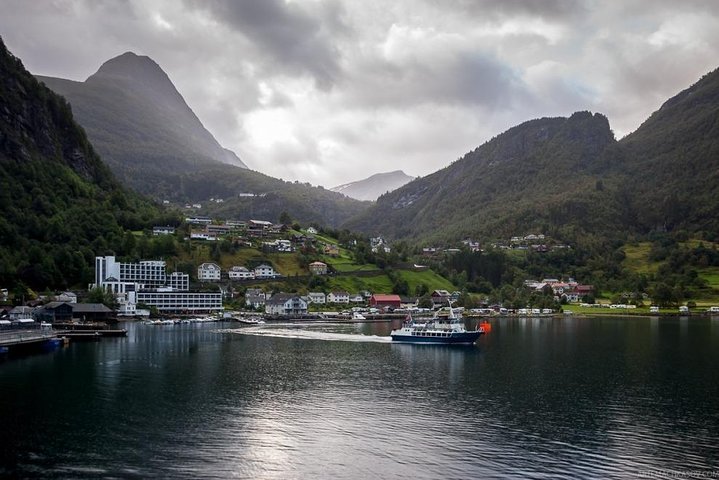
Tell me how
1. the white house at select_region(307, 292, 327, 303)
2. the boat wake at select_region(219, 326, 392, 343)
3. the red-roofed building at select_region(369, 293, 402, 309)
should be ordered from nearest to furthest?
the boat wake at select_region(219, 326, 392, 343) < the white house at select_region(307, 292, 327, 303) < the red-roofed building at select_region(369, 293, 402, 309)

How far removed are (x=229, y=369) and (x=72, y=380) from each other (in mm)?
13630

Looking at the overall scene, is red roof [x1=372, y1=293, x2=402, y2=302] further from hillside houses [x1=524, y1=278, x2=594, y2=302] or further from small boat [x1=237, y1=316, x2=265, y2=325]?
hillside houses [x1=524, y1=278, x2=594, y2=302]

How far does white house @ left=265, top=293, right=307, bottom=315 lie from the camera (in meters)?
142

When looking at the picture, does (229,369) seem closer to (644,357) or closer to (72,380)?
(72,380)

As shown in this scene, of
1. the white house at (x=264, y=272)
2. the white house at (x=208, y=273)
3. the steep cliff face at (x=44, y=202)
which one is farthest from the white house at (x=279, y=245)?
the steep cliff face at (x=44, y=202)

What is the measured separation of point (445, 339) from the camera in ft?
285

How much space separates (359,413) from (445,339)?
47795 mm

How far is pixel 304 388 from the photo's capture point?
4953cm

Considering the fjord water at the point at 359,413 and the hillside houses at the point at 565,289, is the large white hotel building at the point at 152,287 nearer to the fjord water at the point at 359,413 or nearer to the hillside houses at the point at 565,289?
the fjord water at the point at 359,413

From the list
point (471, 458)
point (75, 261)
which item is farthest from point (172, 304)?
point (471, 458)

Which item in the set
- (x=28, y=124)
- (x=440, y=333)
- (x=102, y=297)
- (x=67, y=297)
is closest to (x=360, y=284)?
(x=102, y=297)

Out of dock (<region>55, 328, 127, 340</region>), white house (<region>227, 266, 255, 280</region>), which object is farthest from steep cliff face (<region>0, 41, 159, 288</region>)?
dock (<region>55, 328, 127, 340</region>)

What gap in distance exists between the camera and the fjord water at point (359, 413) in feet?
99.3

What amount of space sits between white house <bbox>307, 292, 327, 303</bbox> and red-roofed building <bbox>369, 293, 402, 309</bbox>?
39.9ft
